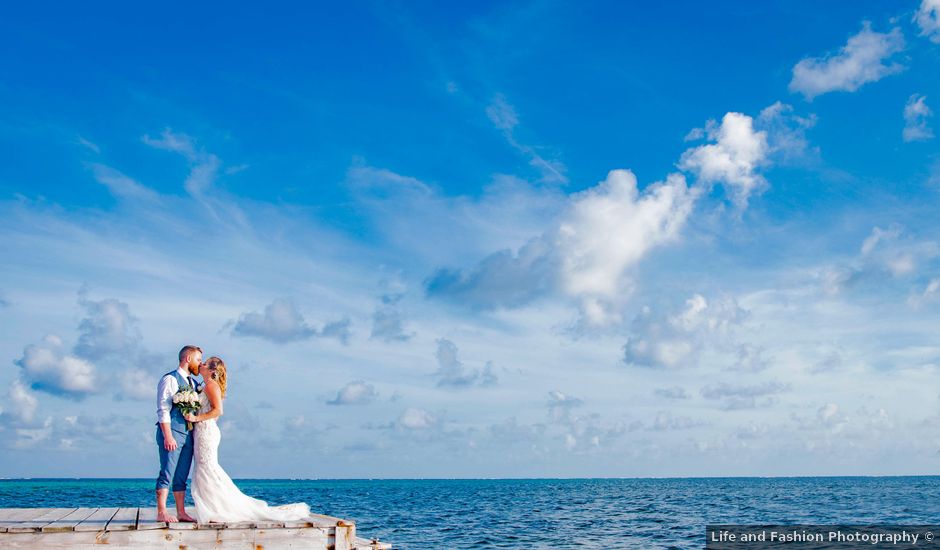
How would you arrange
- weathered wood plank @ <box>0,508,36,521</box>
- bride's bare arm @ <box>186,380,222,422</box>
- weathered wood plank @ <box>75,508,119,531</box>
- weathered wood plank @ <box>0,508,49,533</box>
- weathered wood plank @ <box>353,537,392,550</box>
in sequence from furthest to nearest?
weathered wood plank @ <box>0,508,36,521</box>, bride's bare arm @ <box>186,380,222,422</box>, weathered wood plank @ <box>353,537,392,550</box>, weathered wood plank @ <box>0,508,49,533</box>, weathered wood plank @ <box>75,508,119,531</box>

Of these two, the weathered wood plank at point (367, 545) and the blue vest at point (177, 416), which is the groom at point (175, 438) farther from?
the weathered wood plank at point (367, 545)

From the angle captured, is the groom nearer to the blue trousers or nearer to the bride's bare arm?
the blue trousers

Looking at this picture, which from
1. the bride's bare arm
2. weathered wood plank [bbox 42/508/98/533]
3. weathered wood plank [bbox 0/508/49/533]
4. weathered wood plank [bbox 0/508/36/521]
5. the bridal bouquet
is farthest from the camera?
weathered wood plank [bbox 0/508/36/521]

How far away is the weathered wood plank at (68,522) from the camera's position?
11.3 metres

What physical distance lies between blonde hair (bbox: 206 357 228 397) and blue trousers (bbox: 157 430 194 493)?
101 centimetres

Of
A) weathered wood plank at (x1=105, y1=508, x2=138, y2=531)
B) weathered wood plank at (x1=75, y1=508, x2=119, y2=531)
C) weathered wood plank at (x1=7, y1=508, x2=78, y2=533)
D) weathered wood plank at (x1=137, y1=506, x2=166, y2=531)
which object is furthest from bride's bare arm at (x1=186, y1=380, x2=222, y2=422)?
weathered wood plank at (x1=7, y1=508, x2=78, y2=533)

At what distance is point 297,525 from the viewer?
12.1 m

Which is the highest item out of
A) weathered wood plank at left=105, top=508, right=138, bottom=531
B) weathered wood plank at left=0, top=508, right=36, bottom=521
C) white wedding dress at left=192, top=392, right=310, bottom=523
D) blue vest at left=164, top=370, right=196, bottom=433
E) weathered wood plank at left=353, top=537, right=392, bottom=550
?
blue vest at left=164, top=370, right=196, bottom=433

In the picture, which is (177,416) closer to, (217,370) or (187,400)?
(187,400)

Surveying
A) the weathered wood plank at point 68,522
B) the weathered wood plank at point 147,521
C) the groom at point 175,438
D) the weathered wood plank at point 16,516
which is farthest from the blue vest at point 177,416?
the weathered wood plank at point 16,516

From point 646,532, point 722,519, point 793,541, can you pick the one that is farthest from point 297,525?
point 722,519

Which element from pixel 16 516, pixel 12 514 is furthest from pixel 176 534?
pixel 12 514

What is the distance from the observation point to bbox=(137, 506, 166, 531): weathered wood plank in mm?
11539

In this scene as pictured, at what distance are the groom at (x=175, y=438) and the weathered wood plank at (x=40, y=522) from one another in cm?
173
